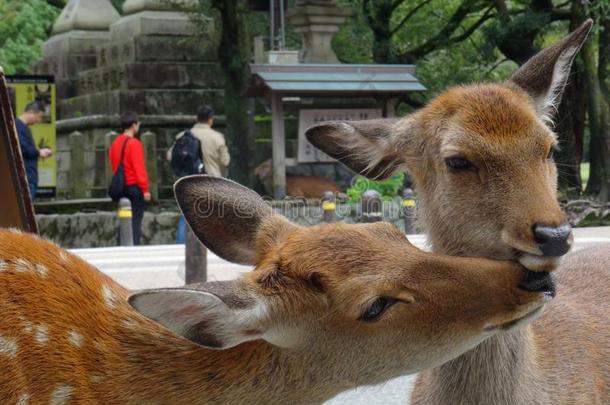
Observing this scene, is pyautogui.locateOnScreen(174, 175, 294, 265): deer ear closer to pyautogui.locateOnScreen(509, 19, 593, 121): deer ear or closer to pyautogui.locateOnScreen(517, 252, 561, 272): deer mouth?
pyautogui.locateOnScreen(517, 252, 561, 272): deer mouth

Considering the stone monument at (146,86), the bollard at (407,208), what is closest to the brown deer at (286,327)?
the bollard at (407,208)

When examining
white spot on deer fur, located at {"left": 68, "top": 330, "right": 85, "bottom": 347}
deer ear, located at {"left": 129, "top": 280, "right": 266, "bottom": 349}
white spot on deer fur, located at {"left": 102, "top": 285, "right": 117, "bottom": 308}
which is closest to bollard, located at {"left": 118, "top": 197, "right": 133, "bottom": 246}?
white spot on deer fur, located at {"left": 102, "top": 285, "right": 117, "bottom": 308}

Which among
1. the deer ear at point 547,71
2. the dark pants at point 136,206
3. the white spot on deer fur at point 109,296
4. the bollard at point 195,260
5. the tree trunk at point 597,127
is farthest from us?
the tree trunk at point 597,127

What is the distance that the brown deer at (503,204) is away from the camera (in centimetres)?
361

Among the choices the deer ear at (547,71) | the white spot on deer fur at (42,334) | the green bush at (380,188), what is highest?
the deer ear at (547,71)

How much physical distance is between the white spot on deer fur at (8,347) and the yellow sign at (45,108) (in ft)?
43.6

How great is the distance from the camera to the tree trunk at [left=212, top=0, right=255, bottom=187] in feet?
65.1

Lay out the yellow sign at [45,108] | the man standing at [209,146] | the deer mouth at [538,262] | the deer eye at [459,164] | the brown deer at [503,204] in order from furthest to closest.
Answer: the yellow sign at [45,108]
the man standing at [209,146]
the deer eye at [459,164]
the brown deer at [503,204]
the deer mouth at [538,262]

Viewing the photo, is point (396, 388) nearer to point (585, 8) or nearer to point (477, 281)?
point (477, 281)

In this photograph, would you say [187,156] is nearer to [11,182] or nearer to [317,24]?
[317,24]

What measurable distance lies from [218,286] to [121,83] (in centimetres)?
1863

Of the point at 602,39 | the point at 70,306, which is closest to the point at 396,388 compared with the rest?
the point at 70,306

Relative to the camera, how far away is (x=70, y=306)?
3387 mm

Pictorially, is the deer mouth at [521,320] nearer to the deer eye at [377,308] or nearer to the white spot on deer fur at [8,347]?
the deer eye at [377,308]
